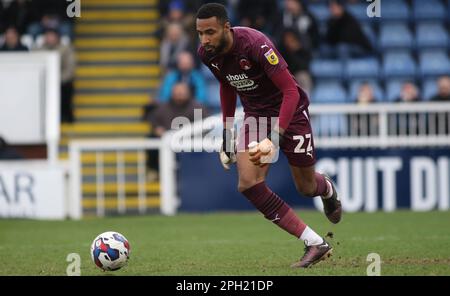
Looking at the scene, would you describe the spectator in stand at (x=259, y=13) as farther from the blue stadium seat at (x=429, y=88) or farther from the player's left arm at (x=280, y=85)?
the player's left arm at (x=280, y=85)

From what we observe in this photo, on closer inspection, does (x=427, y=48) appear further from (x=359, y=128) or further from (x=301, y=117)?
(x=301, y=117)

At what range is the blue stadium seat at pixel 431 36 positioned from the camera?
19.1m

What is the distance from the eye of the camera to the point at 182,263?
8.53 meters

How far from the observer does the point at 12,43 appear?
17609 mm

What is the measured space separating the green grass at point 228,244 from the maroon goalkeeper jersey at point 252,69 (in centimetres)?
130

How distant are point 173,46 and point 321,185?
9317 millimetres

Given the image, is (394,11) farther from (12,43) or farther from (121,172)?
(12,43)

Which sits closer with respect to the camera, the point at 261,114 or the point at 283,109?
the point at 283,109

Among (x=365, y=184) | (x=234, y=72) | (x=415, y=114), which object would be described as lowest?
(x=365, y=184)

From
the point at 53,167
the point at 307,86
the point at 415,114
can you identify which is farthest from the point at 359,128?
the point at 53,167

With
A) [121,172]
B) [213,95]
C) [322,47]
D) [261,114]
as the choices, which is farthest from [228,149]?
[322,47]

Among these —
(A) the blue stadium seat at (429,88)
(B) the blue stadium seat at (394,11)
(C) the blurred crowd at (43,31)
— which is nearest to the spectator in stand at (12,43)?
(C) the blurred crowd at (43,31)

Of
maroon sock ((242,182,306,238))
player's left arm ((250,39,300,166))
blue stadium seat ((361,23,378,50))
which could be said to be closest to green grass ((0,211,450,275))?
maroon sock ((242,182,306,238))
